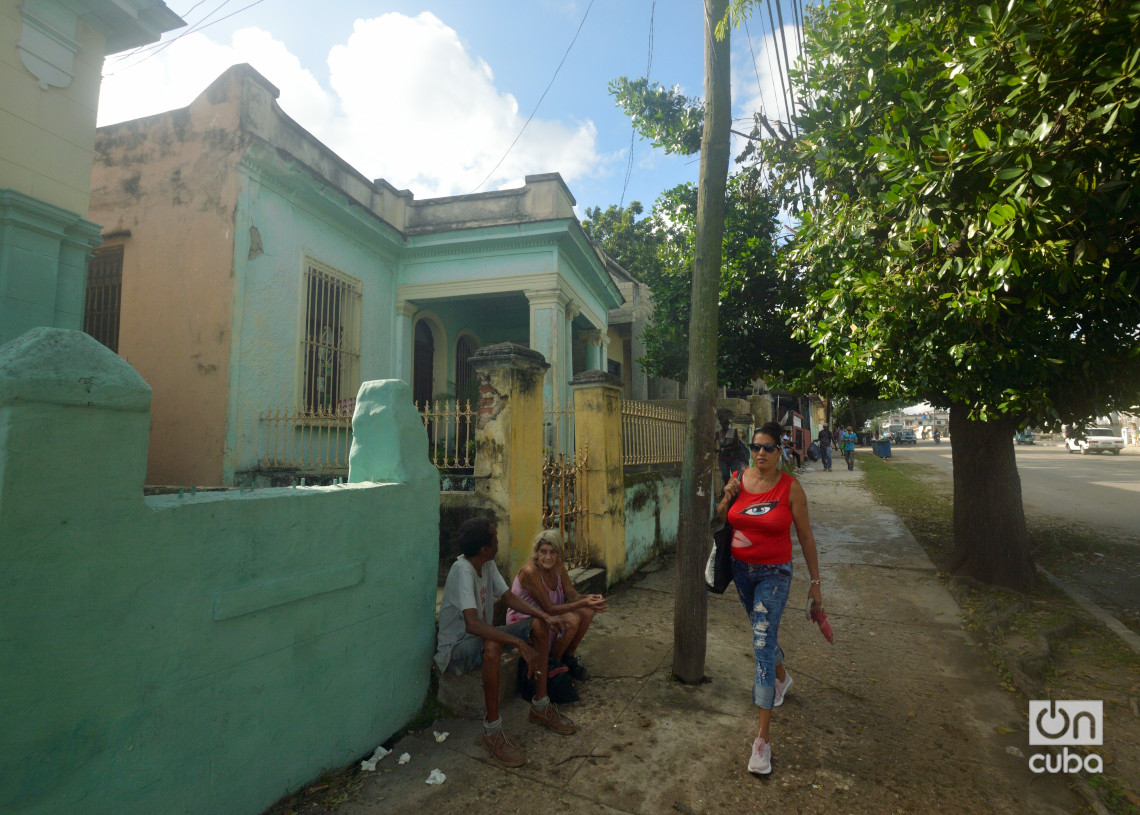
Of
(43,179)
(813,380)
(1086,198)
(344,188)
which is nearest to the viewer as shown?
(1086,198)

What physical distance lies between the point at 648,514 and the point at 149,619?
19.2 ft

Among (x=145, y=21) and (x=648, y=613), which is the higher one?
(x=145, y=21)

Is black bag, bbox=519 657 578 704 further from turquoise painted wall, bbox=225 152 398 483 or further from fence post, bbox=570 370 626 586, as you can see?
turquoise painted wall, bbox=225 152 398 483

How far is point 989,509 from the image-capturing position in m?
6.21

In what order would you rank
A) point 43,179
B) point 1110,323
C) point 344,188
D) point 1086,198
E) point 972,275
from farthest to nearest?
1. point 344,188
2. point 43,179
3. point 1110,323
4. point 972,275
5. point 1086,198

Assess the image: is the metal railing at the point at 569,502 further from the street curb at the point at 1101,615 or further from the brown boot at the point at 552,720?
the street curb at the point at 1101,615

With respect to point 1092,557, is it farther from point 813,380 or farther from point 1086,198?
point 1086,198

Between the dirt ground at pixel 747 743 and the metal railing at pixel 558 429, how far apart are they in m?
2.04

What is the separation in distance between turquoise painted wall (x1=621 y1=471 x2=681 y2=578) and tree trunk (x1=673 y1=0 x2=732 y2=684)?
7.73 ft

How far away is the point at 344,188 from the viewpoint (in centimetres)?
869

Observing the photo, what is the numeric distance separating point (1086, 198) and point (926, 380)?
82.6 inches

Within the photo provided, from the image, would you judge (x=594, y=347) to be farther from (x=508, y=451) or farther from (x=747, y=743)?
(x=747, y=743)

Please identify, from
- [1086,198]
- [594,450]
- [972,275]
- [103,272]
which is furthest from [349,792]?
[103,272]

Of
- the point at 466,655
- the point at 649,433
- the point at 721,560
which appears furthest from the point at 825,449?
the point at 466,655
